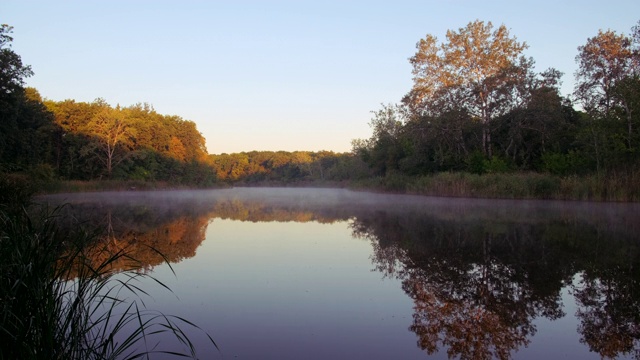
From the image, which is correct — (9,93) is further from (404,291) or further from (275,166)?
(275,166)

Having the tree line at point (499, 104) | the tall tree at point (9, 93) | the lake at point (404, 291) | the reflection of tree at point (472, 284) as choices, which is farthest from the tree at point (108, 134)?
the reflection of tree at point (472, 284)

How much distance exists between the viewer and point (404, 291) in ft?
19.2

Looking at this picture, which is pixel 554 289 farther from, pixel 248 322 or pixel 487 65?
pixel 487 65

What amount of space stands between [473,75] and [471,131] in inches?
172

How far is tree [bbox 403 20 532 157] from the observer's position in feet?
103

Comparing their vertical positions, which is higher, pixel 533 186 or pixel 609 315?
pixel 533 186

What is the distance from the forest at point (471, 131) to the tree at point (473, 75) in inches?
3.1

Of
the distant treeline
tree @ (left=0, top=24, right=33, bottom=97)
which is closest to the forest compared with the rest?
tree @ (left=0, top=24, right=33, bottom=97)

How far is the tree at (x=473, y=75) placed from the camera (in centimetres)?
3127

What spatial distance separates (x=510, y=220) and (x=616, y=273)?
23.9 feet

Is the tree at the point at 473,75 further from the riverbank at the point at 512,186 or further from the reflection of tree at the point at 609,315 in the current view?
the reflection of tree at the point at 609,315

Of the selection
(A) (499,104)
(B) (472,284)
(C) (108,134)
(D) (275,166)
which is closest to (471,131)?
(A) (499,104)

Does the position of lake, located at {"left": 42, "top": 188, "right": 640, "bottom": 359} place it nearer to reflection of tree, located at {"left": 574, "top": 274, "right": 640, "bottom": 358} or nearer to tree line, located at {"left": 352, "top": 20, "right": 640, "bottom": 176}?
reflection of tree, located at {"left": 574, "top": 274, "right": 640, "bottom": 358}

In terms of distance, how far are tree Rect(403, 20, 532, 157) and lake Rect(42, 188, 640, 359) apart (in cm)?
2116
